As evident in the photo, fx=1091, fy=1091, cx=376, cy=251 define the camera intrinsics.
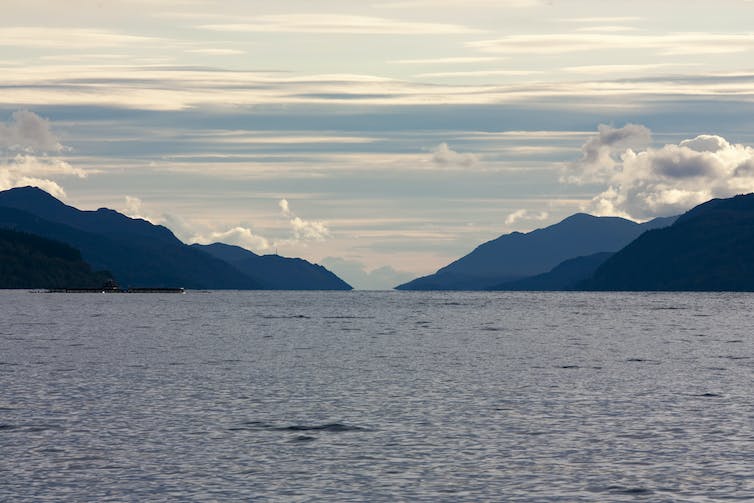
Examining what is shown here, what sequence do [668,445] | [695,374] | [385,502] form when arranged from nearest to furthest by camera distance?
1. [385,502]
2. [668,445]
3. [695,374]

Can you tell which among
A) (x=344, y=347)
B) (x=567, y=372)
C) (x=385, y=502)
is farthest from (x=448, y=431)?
(x=344, y=347)

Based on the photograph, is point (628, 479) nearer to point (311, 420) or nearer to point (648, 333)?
point (311, 420)

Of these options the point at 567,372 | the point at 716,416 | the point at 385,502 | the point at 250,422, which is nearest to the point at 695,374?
the point at 567,372

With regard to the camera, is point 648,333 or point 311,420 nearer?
point 311,420

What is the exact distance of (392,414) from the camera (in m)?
65.1

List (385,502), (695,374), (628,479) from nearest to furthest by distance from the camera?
(385,502), (628,479), (695,374)

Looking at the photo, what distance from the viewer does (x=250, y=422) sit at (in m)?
61.8

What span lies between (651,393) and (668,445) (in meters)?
24.7

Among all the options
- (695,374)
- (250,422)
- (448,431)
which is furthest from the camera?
(695,374)

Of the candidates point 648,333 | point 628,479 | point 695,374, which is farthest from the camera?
point 648,333

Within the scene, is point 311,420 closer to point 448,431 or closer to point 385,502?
point 448,431

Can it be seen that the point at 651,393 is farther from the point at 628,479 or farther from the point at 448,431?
the point at 628,479

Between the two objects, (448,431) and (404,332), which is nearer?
(448,431)

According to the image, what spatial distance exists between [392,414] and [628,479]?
2175cm
